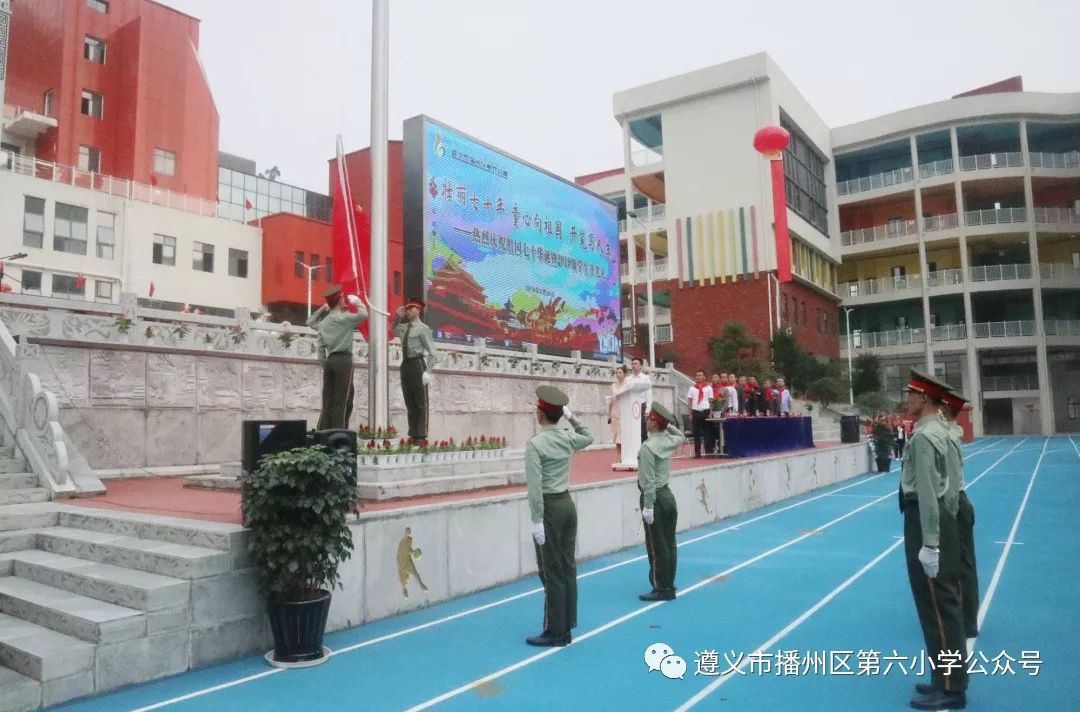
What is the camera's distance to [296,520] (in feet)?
17.2

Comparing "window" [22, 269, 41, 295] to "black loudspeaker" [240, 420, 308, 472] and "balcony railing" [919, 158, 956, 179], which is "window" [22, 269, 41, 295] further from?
"balcony railing" [919, 158, 956, 179]

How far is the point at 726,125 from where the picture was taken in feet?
121

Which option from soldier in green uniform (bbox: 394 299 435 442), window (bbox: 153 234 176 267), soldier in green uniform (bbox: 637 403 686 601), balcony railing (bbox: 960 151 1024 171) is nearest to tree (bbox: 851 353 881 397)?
balcony railing (bbox: 960 151 1024 171)

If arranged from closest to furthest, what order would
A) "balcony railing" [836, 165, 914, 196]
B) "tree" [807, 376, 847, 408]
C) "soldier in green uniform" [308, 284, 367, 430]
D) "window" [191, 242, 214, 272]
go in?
"soldier in green uniform" [308, 284, 367, 430] < "tree" [807, 376, 847, 408] < "window" [191, 242, 214, 272] < "balcony railing" [836, 165, 914, 196]

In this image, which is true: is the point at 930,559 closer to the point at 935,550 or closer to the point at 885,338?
the point at 935,550

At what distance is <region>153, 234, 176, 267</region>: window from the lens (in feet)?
95.1

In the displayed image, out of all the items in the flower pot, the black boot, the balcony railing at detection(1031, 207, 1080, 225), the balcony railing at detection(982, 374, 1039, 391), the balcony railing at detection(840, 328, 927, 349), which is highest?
the balcony railing at detection(1031, 207, 1080, 225)

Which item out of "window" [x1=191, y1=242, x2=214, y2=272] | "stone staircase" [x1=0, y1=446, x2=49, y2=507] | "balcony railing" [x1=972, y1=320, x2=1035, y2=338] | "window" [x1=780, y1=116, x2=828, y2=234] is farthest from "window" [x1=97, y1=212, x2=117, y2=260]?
"balcony railing" [x1=972, y1=320, x2=1035, y2=338]

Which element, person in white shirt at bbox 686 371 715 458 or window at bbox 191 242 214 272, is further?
window at bbox 191 242 214 272

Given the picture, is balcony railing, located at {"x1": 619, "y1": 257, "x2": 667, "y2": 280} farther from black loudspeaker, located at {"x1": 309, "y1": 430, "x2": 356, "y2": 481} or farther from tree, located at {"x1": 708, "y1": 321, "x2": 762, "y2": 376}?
black loudspeaker, located at {"x1": 309, "y1": 430, "x2": 356, "y2": 481}

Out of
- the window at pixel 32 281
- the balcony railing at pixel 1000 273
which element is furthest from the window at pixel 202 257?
the balcony railing at pixel 1000 273

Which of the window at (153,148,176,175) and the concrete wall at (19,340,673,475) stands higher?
the window at (153,148,176,175)

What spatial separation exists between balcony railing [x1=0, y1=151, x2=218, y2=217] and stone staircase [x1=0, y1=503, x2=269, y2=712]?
24.7 m

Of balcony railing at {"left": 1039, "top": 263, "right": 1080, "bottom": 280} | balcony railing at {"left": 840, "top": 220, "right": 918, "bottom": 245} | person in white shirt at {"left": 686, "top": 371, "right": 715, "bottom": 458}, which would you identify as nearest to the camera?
person in white shirt at {"left": 686, "top": 371, "right": 715, "bottom": 458}
